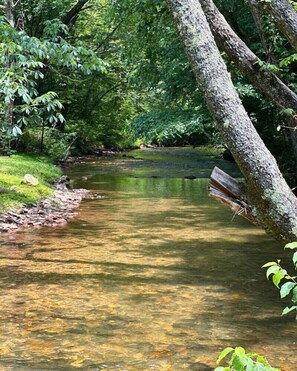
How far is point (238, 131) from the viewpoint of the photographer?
166 inches

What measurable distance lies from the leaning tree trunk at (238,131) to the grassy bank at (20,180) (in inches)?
285

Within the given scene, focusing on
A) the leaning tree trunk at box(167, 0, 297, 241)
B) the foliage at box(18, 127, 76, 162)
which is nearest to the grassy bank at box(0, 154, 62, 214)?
the foliage at box(18, 127, 76, 162)

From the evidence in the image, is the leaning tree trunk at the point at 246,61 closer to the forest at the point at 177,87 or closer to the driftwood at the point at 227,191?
the forest at the point at 177,87

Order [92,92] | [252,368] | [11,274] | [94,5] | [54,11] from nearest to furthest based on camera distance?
1. [252,368]
2. [11,274]
3. [54,11]
4. [94,5]
5. [92,92]

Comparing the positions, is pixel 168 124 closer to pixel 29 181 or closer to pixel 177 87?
pixel 177 87

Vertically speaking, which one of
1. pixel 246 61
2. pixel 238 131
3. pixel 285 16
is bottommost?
pixel 238 131

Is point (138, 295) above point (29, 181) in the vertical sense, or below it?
below

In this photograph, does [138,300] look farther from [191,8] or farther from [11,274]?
[191,8]

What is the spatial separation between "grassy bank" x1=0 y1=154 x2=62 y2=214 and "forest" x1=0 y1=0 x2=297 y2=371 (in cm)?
5

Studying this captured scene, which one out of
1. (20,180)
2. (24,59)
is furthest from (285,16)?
(20,180)

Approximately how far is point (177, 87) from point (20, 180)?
486 cm

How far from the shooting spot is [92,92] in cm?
3111

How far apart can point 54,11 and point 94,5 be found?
2.84m

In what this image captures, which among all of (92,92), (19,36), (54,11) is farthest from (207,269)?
(92,92)
